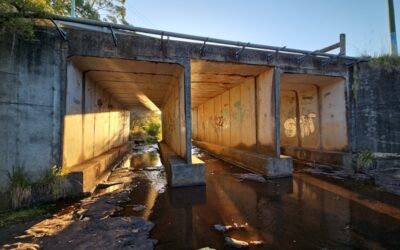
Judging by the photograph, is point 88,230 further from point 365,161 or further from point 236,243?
point 365,161

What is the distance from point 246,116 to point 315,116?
336 centimetres

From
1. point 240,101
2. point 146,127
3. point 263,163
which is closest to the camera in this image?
point 263,163

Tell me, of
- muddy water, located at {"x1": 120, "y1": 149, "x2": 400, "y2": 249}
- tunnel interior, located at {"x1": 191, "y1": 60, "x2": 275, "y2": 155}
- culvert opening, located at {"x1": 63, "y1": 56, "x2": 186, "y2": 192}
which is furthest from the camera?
tunnel interior, located at {"x1": 191, "y1": 60, "x2": 275, "y2": 155}

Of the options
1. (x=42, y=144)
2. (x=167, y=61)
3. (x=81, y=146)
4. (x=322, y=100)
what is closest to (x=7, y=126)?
(x=42, y=144)

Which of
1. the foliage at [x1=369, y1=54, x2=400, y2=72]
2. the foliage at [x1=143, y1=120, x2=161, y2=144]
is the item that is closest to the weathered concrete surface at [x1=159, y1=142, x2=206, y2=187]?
the foliage at [x1=369, y1=54, x2=400, y2=72]

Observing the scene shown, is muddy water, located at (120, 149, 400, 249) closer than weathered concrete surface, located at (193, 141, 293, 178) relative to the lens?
Yes

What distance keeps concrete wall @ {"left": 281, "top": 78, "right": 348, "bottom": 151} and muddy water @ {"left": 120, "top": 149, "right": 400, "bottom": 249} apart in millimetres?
3106

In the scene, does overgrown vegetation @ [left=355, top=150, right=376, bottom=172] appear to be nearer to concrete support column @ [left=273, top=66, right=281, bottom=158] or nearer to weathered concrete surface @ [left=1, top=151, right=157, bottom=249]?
concrete support column @ [left=273, top=66, right=281, bottom=158]

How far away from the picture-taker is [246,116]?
31.0 ft

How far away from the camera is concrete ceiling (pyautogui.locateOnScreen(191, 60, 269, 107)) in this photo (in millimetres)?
7423

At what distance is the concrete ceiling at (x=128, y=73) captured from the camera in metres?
6.43

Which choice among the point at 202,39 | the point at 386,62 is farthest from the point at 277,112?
the point at 386,62

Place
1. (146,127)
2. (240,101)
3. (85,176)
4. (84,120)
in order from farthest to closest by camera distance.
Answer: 1. (146,127)
2. (240,101)
3. (84,120)
4. (85,176)

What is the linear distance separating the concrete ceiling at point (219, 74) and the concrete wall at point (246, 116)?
351mm
